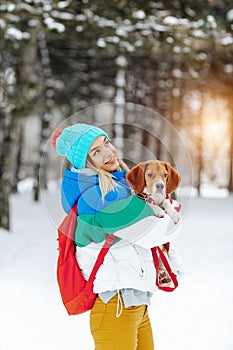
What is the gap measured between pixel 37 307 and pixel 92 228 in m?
3.93

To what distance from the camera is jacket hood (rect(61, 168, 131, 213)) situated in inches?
86.3

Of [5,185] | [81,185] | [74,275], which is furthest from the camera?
[5,185]

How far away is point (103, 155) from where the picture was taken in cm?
229

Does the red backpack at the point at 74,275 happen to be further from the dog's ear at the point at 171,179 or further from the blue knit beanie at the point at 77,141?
the dog's ear at the point at 171,179

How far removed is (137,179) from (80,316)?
3.87 meters

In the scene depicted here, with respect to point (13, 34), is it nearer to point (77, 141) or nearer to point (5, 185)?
point (5, 185)

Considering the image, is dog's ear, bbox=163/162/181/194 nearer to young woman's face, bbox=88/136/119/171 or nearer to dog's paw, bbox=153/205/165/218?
dog's paw, bbox=153/205/165/218

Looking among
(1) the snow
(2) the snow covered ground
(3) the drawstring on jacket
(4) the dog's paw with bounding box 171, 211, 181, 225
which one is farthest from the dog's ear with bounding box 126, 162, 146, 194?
(1) the snow

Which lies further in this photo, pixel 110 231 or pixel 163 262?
pixel 163 262

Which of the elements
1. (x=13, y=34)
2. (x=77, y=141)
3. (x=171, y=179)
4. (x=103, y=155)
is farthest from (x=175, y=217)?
(x=13, y=34)

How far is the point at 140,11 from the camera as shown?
9.16 metres

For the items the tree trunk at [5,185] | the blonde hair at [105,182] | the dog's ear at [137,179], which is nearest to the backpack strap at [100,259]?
the blonde hair at [105,182]

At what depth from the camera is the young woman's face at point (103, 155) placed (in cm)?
229

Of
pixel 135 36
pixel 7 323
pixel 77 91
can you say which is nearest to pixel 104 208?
pixel 7 323
